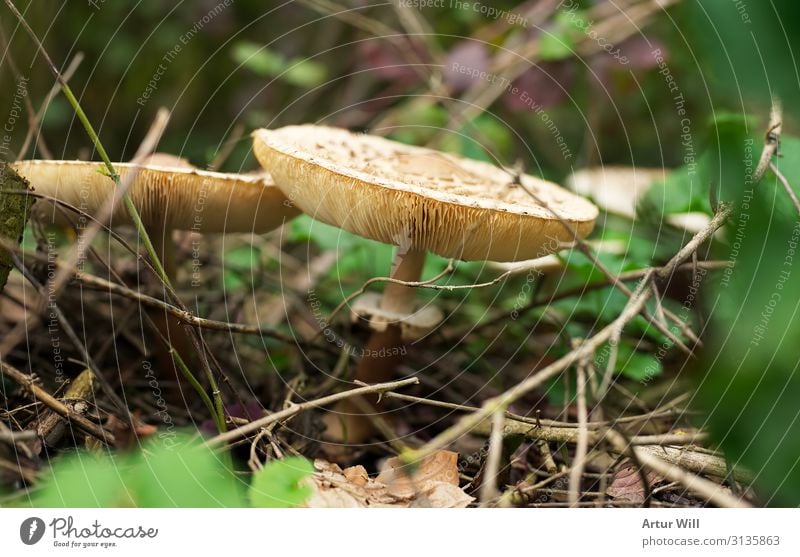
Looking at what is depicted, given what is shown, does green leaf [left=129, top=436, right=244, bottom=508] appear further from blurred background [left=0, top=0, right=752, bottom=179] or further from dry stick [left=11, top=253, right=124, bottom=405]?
blurred background [left=0, top=0, right=752, bottom=179]

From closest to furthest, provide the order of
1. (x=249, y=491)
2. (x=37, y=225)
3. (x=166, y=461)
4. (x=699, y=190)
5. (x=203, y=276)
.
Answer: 1. (x=166, y=461)
2. (x=249, y=491)
3. (x=37, y=225)
4. (x=699, y=190)
5. (x=203, y=276)

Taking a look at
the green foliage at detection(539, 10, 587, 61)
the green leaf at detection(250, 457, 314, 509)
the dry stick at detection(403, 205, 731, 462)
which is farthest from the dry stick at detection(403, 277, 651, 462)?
the green foliage at detection(539, 10, 587, 61)

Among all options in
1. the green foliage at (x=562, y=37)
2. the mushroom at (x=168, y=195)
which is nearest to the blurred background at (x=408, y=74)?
the green foliage at (x=562, y=37)

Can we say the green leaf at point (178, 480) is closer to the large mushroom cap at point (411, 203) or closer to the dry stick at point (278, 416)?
the dry stick at point (278, 416)

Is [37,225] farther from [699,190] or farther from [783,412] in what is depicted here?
[699,190]

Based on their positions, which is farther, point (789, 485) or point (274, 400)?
point (274, 400)

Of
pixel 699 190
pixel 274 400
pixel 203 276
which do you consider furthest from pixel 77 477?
pixel 699 190
